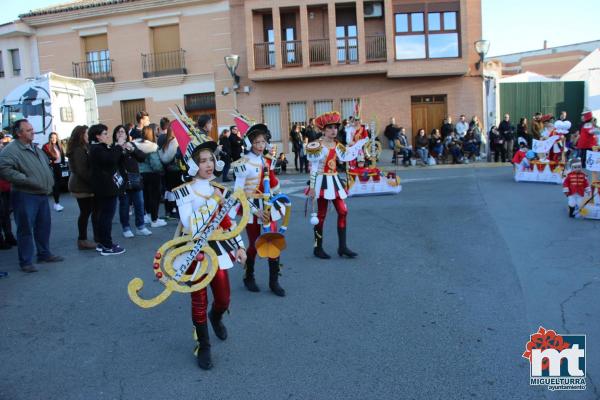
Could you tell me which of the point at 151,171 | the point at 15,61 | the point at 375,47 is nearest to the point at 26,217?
the point at 151,171

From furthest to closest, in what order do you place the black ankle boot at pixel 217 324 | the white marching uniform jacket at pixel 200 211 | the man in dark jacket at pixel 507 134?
the man in dark jacket at pixel 507 134, the black ankle boot at pixel 217 324, the white marching uniform jacket at pixel 200 211

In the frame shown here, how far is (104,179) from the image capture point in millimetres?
7984

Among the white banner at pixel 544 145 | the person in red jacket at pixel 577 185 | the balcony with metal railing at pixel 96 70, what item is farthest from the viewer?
the balcony with metal railing at pixel 96 70

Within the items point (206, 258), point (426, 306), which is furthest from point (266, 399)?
point (426, 306)

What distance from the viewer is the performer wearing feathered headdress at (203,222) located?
435 centimetres

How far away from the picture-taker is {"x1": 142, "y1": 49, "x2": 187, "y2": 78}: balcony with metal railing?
2520cm

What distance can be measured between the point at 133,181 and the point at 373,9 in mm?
17698

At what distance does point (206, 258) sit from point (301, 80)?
820 inches

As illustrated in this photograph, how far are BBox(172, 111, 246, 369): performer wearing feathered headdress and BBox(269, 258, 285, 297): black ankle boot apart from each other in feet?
5.03

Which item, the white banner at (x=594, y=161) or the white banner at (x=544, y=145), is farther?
the white banner at (x=544, y=145)

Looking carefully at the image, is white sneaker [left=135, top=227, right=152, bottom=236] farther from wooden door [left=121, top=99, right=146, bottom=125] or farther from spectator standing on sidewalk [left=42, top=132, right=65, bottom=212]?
wooden door [left=121, top=99, right=146, bottom=125]

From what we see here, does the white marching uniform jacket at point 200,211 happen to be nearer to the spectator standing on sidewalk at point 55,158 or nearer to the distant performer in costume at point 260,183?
the distant performer in costume at point 260,183

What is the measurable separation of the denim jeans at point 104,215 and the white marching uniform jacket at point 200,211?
4075mm

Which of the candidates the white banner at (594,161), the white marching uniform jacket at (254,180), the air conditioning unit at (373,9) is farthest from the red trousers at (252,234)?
the air conditioning unit at (373,9)
